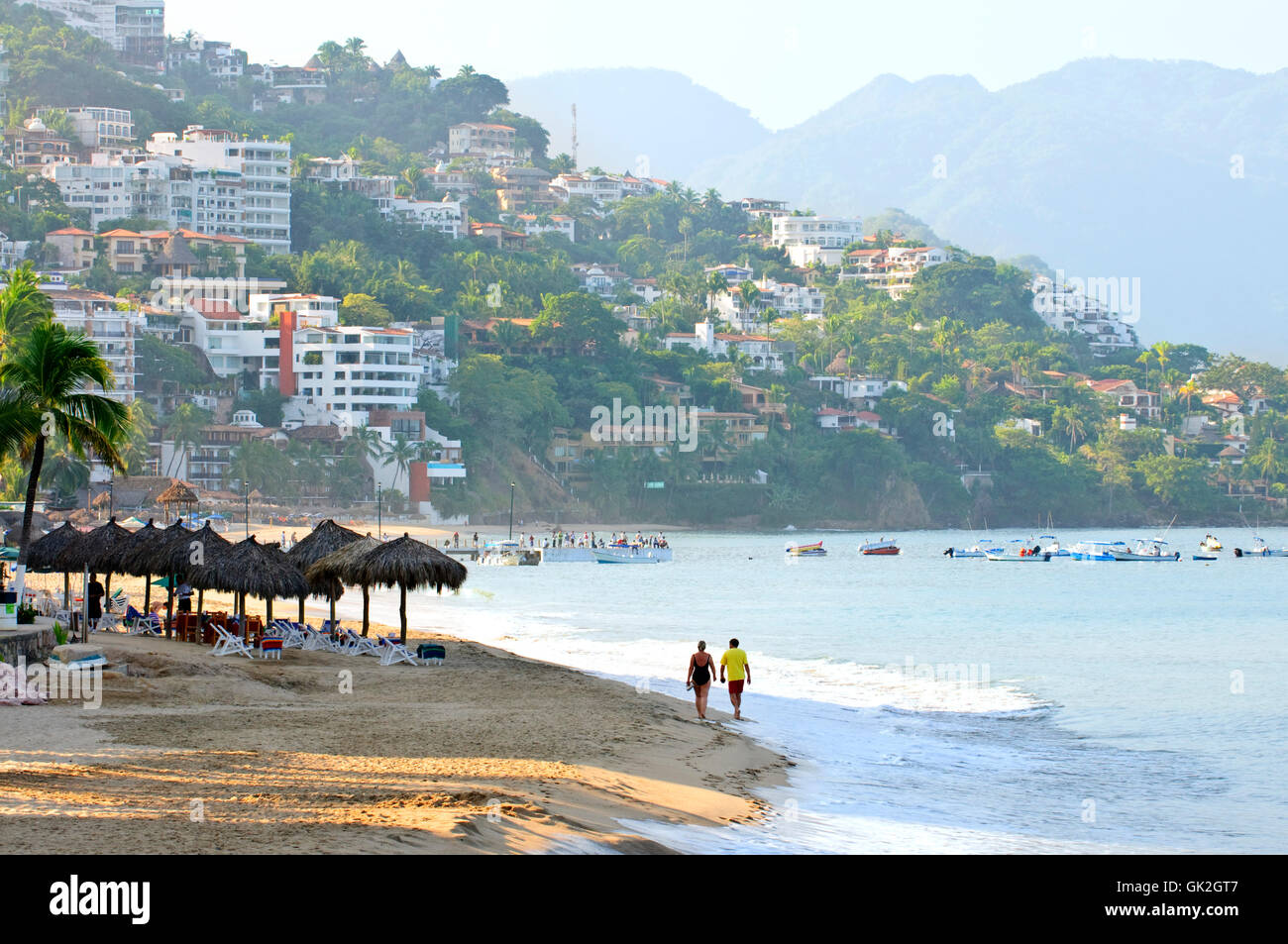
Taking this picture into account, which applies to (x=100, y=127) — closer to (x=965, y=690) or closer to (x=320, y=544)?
(x=320, y=544)

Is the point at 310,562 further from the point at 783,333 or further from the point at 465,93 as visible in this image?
the point at 465,93

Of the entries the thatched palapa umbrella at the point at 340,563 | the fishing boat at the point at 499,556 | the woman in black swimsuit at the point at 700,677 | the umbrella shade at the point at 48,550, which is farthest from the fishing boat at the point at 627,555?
the woman in black swimsuit at the point at 700,677

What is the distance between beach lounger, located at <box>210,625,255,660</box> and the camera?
2145 centimetres

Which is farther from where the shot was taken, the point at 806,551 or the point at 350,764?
the point at 806,551

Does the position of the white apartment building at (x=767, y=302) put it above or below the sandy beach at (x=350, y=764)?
above

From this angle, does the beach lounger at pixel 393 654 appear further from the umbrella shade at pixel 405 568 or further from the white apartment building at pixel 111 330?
the white apartment building at pixel 111 330

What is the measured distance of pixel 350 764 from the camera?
43.0ft

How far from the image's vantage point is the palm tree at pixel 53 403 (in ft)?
70.9

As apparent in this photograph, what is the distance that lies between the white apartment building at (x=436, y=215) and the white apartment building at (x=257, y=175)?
Answer: 11.9 m

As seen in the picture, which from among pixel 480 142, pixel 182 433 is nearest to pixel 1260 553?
pixel 182 433

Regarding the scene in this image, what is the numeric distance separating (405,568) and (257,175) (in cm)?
10305

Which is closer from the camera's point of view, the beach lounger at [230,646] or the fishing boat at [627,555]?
the beach lounger at [230,646]

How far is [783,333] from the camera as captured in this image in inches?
5394

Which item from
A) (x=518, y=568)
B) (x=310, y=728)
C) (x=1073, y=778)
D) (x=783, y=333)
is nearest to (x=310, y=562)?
(x=310, y=728)
